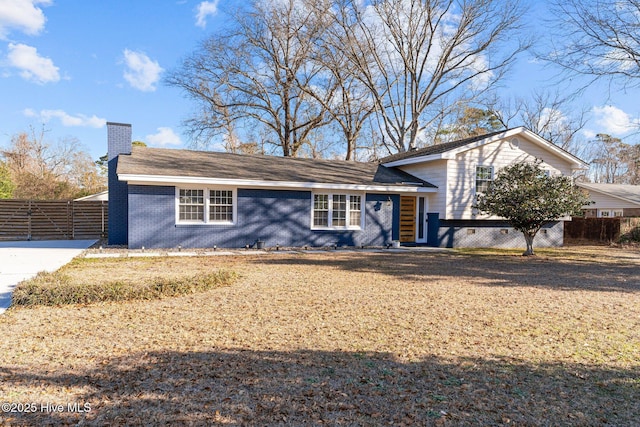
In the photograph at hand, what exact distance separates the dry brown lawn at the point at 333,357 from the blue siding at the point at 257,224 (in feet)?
22.0

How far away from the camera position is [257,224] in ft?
47.2

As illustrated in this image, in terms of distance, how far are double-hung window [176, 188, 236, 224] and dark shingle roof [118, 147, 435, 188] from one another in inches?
27.3

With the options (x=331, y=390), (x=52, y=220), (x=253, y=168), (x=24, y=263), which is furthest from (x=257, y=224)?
(x=331, y=390)

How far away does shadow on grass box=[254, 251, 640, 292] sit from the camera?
865 cm

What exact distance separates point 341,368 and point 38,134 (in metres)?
38.3

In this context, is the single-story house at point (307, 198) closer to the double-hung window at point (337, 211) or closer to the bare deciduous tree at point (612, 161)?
the double-hung window at point (337, 211)

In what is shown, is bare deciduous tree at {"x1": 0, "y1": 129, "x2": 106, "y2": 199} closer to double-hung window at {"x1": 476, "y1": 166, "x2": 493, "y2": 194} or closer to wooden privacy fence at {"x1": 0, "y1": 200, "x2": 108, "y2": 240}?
wooden privacy fence at {"x1": 0, "y1": 200, "x2": 108, "y2": 240}

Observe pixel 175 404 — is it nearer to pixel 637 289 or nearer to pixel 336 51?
pixel 637 289

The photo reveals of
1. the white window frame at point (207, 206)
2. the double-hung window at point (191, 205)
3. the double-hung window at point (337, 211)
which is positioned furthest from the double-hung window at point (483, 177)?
the double-hung window at point (191, 205)

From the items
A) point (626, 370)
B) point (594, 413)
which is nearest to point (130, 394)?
point (594, 413)

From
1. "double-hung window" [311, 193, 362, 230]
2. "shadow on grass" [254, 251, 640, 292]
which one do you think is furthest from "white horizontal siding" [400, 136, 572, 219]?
"double-hung window" [311, 193, 362, 230]

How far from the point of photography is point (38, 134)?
3244cm

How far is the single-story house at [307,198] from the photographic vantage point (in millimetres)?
13211

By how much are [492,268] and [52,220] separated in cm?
1826
